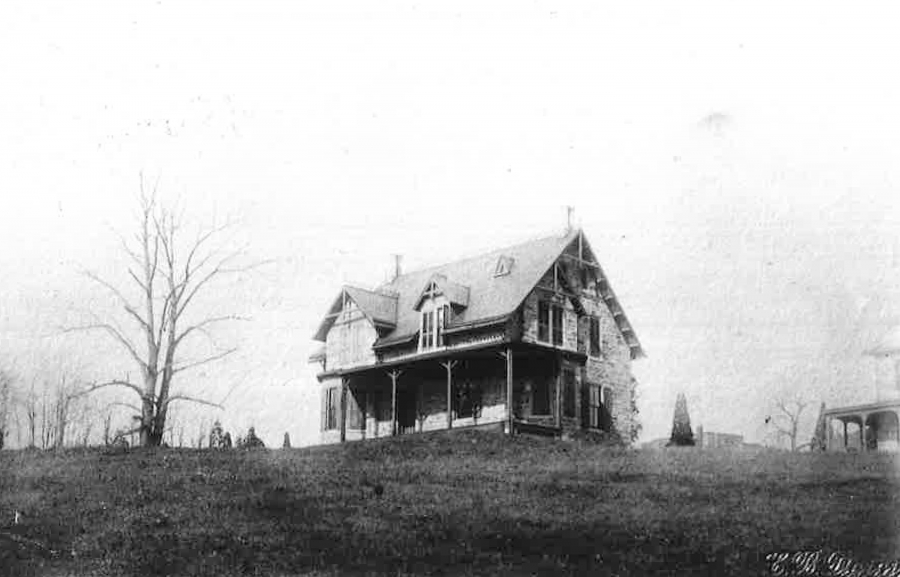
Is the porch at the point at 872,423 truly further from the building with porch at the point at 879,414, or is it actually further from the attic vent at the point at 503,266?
the attic vent at the point at 503,266

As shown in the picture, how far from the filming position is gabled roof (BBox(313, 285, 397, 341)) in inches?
1638

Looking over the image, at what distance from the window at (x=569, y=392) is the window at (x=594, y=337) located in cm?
223

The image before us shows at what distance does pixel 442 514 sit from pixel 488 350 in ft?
53.7

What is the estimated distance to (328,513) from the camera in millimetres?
20484

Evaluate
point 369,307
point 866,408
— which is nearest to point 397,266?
point 369,307

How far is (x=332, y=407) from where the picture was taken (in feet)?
144

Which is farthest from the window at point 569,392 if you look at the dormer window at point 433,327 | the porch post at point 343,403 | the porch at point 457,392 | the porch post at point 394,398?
the porch post at point 343,403

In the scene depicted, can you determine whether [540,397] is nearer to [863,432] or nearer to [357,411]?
[357,411]

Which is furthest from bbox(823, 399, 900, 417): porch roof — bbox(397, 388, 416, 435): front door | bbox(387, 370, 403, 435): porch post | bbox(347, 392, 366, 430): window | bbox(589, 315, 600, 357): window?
bbox(347, 392, 366, 430): window

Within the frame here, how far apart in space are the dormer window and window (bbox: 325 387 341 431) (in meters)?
5.73

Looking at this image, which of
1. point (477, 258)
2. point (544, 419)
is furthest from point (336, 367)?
point (544, 419)

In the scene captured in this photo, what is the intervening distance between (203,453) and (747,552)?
17015 millimetres

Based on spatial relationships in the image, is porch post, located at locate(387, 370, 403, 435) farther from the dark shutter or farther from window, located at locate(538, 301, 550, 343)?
the dark shutter

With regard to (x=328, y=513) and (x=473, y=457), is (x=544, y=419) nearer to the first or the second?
(x=473, y=457)
